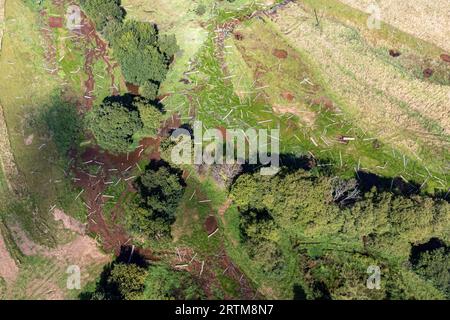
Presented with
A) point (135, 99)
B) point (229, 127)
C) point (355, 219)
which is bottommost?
point (355, 219)

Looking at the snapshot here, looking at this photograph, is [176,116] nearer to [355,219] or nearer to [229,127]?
[229,127]

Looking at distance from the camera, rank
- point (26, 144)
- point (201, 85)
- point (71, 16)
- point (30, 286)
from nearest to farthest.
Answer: point (30, 286), point (26, 144), point (201, 85), point (71, 16)

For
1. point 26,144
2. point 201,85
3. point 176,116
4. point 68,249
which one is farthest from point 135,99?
point 68,249

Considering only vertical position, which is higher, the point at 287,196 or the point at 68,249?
the point at 287,196

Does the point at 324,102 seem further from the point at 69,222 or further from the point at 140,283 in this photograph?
the point at 69,222

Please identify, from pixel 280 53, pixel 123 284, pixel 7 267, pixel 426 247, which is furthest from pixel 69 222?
pixel 426 247
